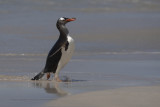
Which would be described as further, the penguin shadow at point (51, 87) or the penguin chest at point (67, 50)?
the penguin chest at point (67, 50)

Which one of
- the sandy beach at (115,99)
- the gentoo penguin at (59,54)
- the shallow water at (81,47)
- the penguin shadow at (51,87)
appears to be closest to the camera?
the sandy beach at (115,99)

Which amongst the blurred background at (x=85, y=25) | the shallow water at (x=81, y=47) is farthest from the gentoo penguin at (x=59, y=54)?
the blurred background at (x=85, y=25)

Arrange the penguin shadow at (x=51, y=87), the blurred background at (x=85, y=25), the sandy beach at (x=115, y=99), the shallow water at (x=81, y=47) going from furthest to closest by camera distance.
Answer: the blurred background at (x=85, y=25), the shallow water at (x=81, y=47), the penguin shadow at (x=51, y=87), the sandy beach at (x=115, y=99)

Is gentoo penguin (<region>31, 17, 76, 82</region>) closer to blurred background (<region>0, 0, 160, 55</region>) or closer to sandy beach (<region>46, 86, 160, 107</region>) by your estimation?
sandy beach (<region>46, 86, 160, 107</region>)

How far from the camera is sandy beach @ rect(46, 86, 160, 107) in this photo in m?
6.47

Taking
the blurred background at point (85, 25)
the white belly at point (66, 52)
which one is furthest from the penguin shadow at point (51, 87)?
the blurred background at point (85, 25)

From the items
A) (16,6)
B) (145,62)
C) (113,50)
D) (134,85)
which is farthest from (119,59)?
(16,6)

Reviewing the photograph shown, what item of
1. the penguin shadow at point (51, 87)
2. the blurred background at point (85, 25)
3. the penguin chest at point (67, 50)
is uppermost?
the penguin chest at point (67, 50)

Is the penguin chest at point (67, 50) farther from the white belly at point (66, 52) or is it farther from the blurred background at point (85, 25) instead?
the blurred background at point (85, 25)

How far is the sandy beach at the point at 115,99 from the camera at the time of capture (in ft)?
21.2

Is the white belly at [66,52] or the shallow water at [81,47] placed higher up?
the white belly at [66,52]

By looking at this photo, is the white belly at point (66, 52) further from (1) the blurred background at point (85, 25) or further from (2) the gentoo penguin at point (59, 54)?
(1) the blurred background at point (85, 25)

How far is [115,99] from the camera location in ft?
22.1

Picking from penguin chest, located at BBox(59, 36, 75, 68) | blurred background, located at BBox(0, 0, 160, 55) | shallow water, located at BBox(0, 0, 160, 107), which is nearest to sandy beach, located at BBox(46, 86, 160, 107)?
shallow water, located at BBox(0, 0, 160, 107)
